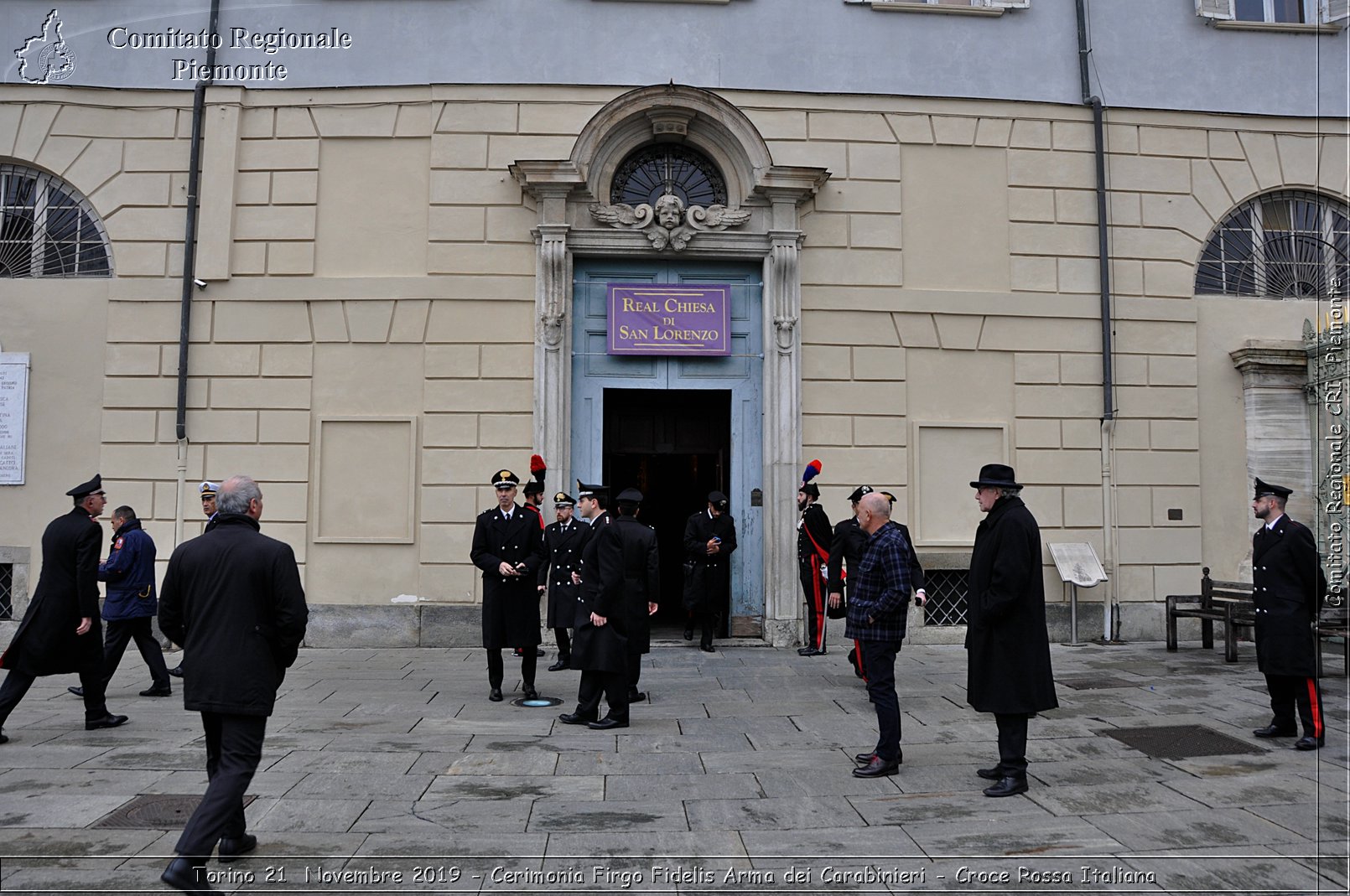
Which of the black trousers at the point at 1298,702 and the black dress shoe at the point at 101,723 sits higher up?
the black trousers at the point at 1298,702

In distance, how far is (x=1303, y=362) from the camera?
12781 millimetres

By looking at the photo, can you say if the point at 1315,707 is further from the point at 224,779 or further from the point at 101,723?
the point at 101,723

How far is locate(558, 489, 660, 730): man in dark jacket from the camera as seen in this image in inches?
307

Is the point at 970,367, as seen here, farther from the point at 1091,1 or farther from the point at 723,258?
the point at 1091,1

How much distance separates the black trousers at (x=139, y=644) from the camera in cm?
890

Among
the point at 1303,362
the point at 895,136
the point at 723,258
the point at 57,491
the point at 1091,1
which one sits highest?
the point at 1091,1

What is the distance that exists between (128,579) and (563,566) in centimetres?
402

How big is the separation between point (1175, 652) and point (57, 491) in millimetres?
13781

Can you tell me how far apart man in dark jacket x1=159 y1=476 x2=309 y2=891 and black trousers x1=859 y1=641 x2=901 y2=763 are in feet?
12.1

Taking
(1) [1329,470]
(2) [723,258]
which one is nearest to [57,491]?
(2) [723,258]

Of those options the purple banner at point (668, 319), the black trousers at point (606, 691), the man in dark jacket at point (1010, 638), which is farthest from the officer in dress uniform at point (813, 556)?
the man in dark jacket at point (1010, 638)

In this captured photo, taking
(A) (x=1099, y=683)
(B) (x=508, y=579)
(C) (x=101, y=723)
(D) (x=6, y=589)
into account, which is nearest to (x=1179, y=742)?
(A) (x=1099, y=683)

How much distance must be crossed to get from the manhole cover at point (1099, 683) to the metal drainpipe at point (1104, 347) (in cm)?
272

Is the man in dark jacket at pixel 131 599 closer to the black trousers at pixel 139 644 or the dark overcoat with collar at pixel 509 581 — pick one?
the black trousers at pixel 139 644
